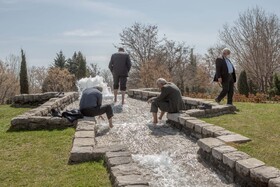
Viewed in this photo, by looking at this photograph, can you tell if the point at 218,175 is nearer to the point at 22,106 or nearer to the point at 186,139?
the point at 186,139

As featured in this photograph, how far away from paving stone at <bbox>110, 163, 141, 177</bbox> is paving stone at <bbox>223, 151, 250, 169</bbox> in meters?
1.37

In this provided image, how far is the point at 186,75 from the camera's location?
138 feet

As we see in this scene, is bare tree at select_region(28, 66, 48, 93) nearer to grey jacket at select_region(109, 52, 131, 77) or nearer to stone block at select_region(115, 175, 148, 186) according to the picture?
grey jacket at select_region(109, 52, 131, 77)

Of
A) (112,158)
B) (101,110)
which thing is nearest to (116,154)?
(112,158)

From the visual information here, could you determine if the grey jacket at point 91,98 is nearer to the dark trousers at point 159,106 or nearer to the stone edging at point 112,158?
the stone edging at point 112,158

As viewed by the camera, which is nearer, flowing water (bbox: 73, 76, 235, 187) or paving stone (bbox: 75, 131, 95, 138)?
flowing water (bbox: 73, 76, 235, 187)

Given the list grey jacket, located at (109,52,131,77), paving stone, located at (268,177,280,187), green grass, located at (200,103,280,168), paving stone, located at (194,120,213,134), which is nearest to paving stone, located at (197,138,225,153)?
green grass, located at (200,103,280,168)

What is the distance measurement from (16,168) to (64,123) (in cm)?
288

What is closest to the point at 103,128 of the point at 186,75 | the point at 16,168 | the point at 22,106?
the point at 16,168

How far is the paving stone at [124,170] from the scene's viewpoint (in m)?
4.55

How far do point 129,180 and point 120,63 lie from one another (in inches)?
296

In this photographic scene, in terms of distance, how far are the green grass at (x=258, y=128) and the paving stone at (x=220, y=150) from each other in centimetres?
42

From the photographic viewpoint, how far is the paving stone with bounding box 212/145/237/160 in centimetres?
528

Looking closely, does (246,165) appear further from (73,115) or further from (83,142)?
(73,115)
